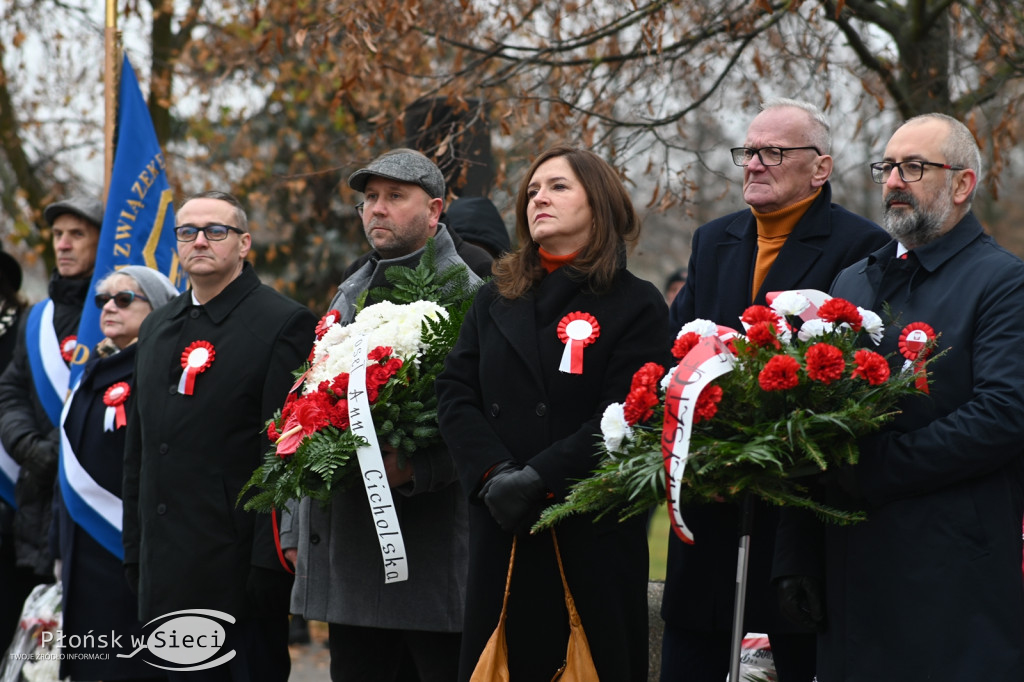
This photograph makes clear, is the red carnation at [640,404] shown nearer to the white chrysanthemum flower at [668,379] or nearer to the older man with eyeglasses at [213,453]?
the white chrysanthemum flower at [668,379]

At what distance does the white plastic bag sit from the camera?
6.27m

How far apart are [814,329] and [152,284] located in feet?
12.8

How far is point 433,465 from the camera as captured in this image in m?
4.54

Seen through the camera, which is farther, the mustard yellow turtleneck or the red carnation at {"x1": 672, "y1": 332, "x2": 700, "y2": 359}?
the mustard yellow turtleneck

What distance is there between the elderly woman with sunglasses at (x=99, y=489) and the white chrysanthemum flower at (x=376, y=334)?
5.73 ft

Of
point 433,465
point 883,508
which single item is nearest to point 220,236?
point 433,465

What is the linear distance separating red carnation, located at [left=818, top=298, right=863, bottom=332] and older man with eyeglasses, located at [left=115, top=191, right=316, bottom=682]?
2.55 meters

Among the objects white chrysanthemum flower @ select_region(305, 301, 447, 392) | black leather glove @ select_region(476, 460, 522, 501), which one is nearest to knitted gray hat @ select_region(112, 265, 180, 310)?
white chrysanthemum flower @ select_region(305, 301, 447, 392)

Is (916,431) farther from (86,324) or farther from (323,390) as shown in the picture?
(86,324)

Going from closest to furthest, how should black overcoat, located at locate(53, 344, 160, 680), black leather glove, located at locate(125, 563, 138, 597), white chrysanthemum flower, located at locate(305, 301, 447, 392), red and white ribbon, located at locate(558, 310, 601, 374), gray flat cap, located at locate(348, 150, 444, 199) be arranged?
red and white ribbon, located at locate(558, 310, 601, 374) < white chrysanthemum flower, located at locate(305, 301, 447, 392) < gray flat cap, located at locate(348, 150, 444, 199) < black leather glove, located at locate(125, 563, 138, 597) < black overcoat, located at locate(53, 344, 160, 680)

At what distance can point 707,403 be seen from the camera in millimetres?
3441

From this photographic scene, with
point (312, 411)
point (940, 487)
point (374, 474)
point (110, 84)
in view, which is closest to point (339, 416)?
point (312, 411)

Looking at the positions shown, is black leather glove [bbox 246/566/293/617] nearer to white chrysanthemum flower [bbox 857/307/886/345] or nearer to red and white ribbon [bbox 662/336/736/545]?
red and white ribbon [bbox 662/336/736/545]

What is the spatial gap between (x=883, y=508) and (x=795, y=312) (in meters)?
0.65
